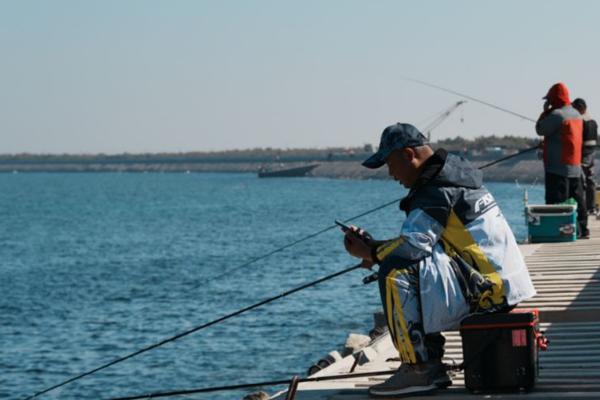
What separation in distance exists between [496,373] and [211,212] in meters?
73.2

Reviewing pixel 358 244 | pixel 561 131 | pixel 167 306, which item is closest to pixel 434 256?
pixel 358 244

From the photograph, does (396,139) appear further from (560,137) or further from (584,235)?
(584,235)

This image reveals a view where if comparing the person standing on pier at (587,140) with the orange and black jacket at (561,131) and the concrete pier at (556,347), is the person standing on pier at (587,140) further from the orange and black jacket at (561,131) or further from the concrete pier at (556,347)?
the concrete pier at (556,347)

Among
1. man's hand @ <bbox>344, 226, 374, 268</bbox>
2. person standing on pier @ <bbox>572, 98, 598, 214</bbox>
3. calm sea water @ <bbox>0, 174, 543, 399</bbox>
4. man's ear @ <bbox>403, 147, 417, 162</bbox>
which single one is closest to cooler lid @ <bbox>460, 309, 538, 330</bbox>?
man's hand @ <bbox>344, 226, 374, 268</bbox>

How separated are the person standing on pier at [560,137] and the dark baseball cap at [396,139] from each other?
789cm

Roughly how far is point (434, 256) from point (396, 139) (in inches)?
22.9

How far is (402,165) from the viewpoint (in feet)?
22.5

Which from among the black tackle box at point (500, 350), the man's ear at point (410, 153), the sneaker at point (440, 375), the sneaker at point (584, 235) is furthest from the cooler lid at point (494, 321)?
the sneaker at point (584, 235)

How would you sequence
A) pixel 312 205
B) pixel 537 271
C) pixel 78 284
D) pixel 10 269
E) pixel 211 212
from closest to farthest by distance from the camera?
pixel 537 271 < pixel 78 284 < pixel 10 269 < pixel 211 212 < pixel 312 205

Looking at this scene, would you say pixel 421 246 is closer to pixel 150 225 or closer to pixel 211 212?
pixel 150 225

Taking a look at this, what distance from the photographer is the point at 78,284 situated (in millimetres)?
33719

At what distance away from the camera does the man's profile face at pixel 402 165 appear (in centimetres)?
682

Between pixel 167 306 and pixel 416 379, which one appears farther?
pixel 167 306

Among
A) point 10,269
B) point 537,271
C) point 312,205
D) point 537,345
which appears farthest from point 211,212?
point 537,345
